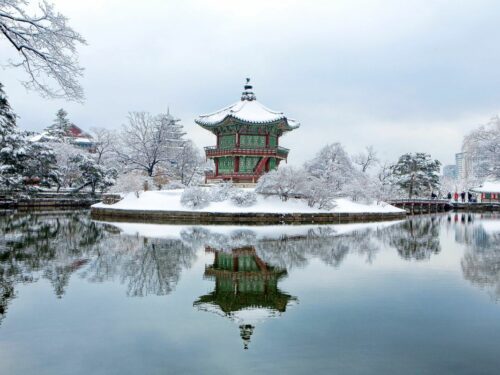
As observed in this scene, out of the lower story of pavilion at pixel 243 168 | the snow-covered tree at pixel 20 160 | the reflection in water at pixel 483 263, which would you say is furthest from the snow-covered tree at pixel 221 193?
the reflection in water at pixel 483 263

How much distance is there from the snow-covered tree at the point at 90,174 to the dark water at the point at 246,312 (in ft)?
125

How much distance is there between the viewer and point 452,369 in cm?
551

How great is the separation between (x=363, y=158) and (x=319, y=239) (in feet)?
146

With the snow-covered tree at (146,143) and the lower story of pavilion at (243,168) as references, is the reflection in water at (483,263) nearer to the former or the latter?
the lower story of pavilion at (243,168)

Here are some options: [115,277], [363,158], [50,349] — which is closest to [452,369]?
[50,349]

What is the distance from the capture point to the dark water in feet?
18.8

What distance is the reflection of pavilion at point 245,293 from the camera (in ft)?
25.5

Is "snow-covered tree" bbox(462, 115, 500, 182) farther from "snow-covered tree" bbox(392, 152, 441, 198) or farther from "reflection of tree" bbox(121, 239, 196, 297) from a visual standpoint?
"reflection of tree" bbox(121, 239, 196, 297)

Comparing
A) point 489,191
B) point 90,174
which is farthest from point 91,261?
point 489,191

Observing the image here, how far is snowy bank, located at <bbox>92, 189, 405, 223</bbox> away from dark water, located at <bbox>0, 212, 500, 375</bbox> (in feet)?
51.8

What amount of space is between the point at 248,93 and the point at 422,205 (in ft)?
94.3

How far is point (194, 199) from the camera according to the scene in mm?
32719

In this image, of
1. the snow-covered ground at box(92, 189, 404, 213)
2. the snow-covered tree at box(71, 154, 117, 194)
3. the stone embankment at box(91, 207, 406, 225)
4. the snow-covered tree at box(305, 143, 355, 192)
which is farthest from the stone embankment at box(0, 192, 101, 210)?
the snow-covered tree at box(305, 143, 355, 192)

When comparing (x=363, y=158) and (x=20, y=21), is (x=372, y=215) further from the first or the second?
(x=20, y=21)
